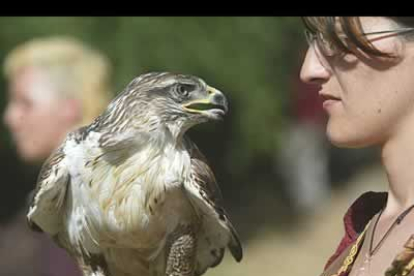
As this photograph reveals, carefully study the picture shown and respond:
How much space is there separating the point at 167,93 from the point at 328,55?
48cm

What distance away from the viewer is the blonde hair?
4977 mm

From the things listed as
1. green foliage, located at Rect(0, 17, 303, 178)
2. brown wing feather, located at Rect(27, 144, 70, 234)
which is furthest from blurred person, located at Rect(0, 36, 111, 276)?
green foliage, located at Rect(0, 17, 303, 178)

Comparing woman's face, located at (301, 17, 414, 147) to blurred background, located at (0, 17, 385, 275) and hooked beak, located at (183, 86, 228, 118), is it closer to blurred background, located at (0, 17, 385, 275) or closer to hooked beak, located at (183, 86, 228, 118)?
hooked beak, located at (183, 86, 228, 118)

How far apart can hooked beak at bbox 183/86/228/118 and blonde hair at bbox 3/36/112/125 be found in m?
1.87

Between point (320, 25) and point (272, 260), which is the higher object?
point (320, 25)

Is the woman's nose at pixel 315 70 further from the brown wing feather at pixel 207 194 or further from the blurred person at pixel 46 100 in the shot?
the blurred person at pixel 46 100

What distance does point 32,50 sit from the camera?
526 centimetres

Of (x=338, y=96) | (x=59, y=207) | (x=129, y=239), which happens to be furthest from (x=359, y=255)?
(x=59, y=207)

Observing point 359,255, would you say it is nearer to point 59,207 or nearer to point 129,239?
point 129,239

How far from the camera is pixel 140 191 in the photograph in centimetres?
291

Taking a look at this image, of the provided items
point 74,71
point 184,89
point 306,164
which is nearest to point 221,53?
point 306,164

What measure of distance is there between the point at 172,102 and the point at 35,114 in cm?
212

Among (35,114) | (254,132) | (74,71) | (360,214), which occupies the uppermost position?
(360,214)

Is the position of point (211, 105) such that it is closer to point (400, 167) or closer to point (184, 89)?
point (184, 89)
